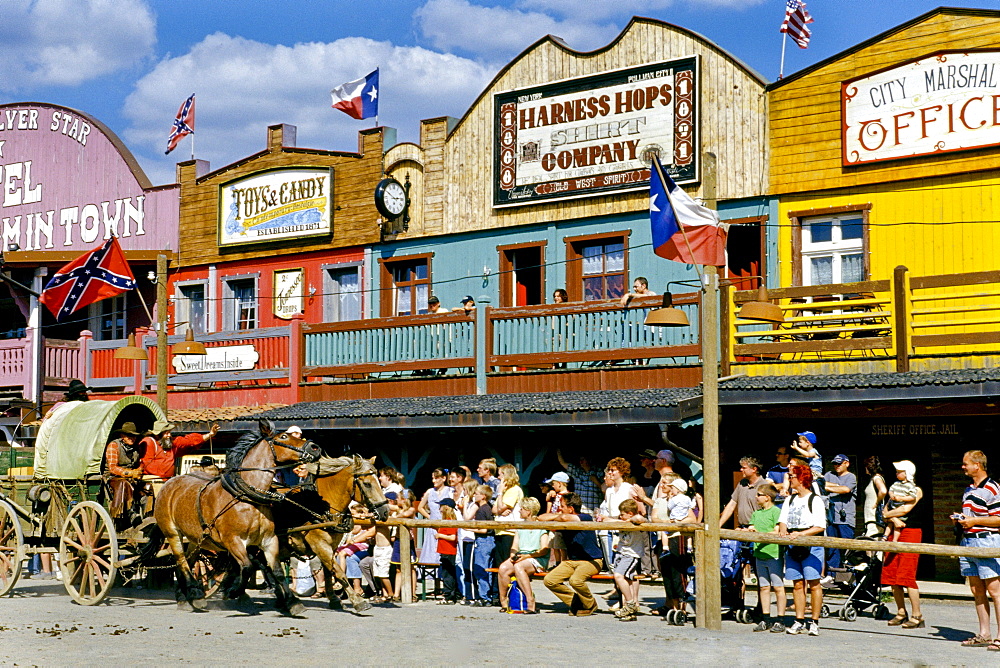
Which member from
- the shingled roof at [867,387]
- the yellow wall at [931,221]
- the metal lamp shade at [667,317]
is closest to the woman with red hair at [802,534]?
the shingled roof at [867,387]

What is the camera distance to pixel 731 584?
43.6 feet

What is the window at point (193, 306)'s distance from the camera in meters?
27.3

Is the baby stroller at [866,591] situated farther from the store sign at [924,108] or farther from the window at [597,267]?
the window at [597,267]

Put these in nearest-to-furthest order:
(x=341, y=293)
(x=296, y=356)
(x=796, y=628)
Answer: (x=796, y=628)
(x=296, y=356)
(x=341, y=293)

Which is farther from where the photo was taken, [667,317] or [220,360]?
[220,360]

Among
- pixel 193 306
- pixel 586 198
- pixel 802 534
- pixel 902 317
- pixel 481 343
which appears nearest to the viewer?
pixel 802 534

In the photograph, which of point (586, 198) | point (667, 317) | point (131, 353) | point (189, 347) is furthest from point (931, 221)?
point (131, 353)

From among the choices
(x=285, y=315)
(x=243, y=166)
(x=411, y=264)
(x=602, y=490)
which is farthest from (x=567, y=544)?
(x=243, y=166)

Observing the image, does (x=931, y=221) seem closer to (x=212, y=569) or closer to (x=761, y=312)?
(x=761, y=312)

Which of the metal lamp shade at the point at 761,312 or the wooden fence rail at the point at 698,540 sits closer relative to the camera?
the wooden fence rail at the point at 698,540

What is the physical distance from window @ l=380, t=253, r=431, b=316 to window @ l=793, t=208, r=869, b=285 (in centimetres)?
746

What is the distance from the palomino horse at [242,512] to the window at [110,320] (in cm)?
1565

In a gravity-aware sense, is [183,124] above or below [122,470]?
above

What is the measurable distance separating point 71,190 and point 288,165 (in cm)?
682
